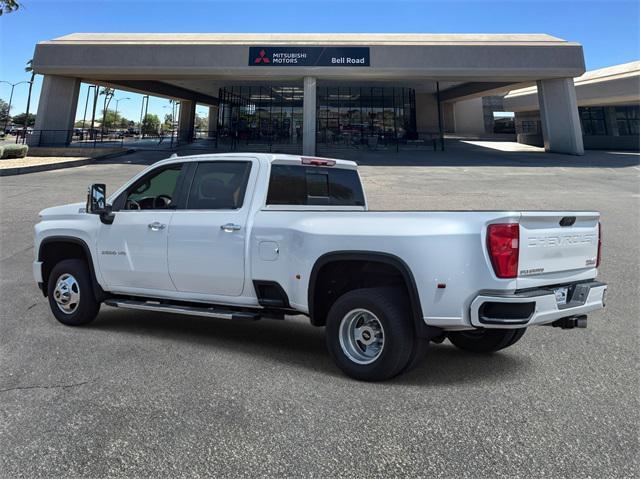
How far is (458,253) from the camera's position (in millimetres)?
3490

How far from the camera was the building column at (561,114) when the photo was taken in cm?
3097

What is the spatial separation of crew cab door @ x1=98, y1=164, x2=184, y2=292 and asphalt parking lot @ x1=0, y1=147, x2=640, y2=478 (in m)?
0.63

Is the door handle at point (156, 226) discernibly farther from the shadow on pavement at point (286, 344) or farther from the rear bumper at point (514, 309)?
the rear bumper at point (514, 309)

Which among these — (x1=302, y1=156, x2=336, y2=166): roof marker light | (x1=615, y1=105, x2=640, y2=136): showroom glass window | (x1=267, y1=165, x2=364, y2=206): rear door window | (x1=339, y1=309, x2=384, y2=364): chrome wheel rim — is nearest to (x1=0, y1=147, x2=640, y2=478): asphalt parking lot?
(x1=339, y1=309, x2=384, y2=364): chrome wheel rim

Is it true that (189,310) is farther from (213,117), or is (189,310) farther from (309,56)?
(213,117)

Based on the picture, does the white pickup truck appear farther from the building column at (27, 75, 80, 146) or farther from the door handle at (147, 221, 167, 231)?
the building column at (27, 75, 80, 146)

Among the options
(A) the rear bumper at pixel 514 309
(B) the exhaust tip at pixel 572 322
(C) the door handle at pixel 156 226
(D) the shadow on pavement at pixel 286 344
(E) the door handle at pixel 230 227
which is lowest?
(D) the shadow on pavement at pixel 286 344

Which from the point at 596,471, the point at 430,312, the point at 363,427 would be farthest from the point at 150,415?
the point at 596,471

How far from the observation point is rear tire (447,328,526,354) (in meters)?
4.45

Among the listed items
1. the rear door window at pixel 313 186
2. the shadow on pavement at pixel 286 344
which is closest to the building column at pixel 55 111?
the shadow on pavement at pixel 286 344

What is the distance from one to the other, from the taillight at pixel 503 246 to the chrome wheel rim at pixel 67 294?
4.45 metres

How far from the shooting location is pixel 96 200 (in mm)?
5148

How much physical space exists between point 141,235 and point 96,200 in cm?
61

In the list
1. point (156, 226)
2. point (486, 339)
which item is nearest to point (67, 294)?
point (156, 226)
